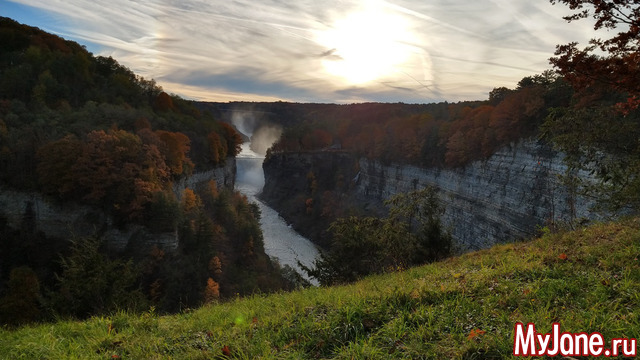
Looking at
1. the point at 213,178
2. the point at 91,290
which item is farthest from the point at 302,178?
the point at 91,290

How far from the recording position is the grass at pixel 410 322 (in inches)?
172

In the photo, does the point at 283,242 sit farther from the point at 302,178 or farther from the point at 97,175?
the point at 97,175

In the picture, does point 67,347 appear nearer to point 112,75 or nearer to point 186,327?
point 186,327

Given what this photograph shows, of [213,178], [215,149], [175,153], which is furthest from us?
[215,149]

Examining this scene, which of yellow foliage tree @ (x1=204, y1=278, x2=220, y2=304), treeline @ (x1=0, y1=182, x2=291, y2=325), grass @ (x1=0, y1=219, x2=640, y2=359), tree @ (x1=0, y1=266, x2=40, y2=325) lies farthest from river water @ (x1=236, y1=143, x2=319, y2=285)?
grass @ (x1=0, y1=219, x2=640, y2=359)

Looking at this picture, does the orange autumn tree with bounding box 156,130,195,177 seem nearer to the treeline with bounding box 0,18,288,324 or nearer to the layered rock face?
the treeline with bounding box 0,18,288,324

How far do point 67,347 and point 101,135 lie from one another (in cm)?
2952

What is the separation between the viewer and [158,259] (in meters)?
28.7

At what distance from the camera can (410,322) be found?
16.7ft

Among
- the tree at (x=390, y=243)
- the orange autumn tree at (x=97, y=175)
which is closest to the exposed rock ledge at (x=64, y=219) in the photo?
the orange autumn tree at (x=97, y=175)

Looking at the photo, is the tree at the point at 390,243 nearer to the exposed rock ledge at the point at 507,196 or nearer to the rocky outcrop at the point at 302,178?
the exposed rock ledge at the point at 507,196

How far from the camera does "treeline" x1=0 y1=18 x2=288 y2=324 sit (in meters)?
18.3

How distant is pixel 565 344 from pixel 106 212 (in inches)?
1246

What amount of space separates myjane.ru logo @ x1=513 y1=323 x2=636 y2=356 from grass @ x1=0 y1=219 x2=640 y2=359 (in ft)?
0.34
